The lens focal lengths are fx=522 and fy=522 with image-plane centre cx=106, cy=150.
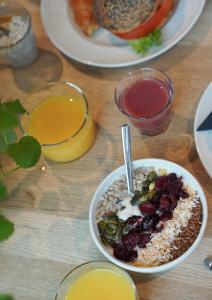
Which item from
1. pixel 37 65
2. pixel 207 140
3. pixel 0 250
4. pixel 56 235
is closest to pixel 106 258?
pixel 56 235

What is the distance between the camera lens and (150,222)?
1266 mm

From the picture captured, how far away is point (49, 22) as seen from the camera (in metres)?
1.72

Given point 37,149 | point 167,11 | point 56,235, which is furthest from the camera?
point 167,11

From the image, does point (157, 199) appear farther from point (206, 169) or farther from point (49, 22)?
point (49, 22)

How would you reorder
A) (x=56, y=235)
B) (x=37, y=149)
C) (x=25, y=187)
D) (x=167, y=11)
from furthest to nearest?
(x=167, y=11)
(x=25, y=187)
(x=56, y=235)
(x=37, y=149)

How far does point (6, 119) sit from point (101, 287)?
18.2 inches

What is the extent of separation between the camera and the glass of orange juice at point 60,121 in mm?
1447

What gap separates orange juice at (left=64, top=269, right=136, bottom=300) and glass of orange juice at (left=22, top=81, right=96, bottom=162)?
1.21 ft

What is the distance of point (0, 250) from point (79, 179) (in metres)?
0.29

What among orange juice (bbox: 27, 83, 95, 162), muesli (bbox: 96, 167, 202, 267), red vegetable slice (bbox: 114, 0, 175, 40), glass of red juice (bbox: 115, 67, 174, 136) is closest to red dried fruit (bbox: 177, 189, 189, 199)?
muesli (bbox: 96, 167, 202, 267)

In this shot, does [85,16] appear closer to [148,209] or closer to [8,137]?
[8,137]

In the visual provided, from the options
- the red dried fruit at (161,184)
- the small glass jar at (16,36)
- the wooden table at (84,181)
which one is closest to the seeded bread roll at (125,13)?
the wooden table at (84,181)

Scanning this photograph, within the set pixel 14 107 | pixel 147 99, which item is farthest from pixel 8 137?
pixel 147 99

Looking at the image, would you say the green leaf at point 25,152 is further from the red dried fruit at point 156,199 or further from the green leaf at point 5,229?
the red dried fruit at point 156,199
